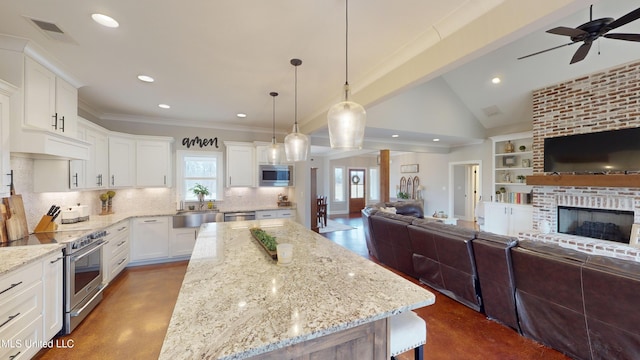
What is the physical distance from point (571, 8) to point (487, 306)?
8.38ft

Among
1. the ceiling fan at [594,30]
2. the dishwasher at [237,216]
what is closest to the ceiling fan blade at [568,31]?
the ceiling fan at [594,30]

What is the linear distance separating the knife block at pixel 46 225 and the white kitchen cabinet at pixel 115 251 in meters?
0.53

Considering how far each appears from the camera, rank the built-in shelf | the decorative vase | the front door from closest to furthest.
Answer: the built-in shelf, the decorative vase, the front door

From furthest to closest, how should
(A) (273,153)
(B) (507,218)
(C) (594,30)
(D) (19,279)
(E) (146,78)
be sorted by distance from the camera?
(B) (507,218), (A) (273,153), (E) (146,78), (C) (594,30), (D) (19,279)

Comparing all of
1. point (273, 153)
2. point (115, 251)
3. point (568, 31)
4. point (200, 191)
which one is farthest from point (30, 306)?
point (568, 31)

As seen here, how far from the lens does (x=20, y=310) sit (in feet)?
5.95

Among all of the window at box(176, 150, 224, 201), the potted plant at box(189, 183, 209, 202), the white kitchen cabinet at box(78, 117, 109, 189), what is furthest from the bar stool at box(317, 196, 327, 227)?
the white kitchen cabinet at box(78, 117, 109, 189)

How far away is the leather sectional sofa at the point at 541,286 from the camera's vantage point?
5.46 feet

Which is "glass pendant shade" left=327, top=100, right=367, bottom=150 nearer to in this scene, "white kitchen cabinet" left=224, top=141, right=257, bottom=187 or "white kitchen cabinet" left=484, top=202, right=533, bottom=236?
"white kitchen cabinet" left=224, top=141, right=257, bottom=187

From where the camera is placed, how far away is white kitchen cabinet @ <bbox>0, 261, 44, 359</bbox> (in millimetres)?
1685

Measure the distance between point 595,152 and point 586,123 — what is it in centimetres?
60

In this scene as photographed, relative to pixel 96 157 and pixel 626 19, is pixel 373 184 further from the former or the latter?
pixel 96 157

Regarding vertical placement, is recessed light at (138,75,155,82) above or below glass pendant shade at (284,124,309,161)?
above

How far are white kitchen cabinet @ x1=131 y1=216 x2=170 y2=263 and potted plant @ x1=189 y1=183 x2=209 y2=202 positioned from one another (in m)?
0.71
